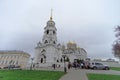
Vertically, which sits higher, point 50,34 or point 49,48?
point 50,34

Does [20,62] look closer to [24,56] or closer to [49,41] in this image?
[24,56]

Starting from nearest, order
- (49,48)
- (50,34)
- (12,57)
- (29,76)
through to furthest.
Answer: (29,76) < (49,48) < (50,34) < (12,57)

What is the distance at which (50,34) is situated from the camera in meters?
64.3

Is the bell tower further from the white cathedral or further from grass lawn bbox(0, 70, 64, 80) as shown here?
grass lawn bbox(0, 70, 64, 80)

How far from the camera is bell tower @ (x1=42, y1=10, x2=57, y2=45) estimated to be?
6369 centimetres

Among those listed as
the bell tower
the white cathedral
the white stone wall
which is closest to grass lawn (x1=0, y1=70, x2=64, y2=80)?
the white cathedral

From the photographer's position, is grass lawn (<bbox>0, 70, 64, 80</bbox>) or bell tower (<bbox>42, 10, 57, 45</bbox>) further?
bell tower (<bbox>42, 10, 57, 45</bbox>)

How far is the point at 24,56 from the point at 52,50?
27.0 m

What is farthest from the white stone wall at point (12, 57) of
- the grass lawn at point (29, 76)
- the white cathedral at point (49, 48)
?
the grass lawn at point (29, 76)

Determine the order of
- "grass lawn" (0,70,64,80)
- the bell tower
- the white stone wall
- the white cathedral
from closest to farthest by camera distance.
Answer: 1. "grass lawn" (0,70,64,80)
2. the white cathedral
3. the bell tower
4. the white stone wall

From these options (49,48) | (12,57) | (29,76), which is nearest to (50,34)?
(49,48)

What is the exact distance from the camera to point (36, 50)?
64500 mm

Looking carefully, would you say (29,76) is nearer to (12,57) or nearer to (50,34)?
(50,34)

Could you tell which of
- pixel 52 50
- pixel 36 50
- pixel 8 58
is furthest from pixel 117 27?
pixel 8 58
